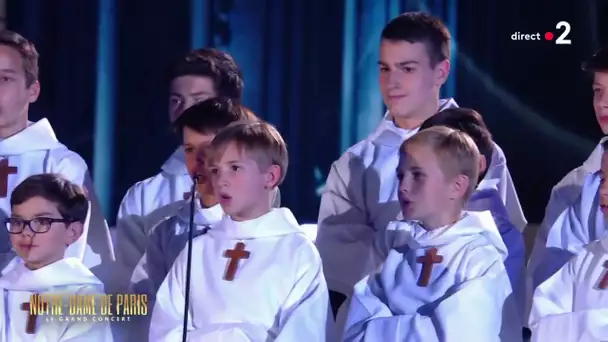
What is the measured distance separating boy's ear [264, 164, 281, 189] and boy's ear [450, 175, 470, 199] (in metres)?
0.51

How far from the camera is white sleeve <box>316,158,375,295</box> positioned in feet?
13.3

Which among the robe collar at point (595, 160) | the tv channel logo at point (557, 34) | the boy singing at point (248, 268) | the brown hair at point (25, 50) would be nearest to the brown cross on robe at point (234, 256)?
the boy singing at point (248, 268)

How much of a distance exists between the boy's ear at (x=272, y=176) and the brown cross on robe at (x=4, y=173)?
3.15 feet

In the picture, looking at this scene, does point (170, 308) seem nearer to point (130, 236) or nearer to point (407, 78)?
point (130, 236)

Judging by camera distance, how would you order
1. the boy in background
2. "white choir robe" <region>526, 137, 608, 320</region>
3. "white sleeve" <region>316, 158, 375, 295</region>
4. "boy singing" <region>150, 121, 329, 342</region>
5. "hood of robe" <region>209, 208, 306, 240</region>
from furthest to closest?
"white sleeve" <region>316, 158, 375, 295</region> → "white choir robe" <region>526, 137, 608, 320</region> → the boy in background → "hood of robe" <region>209, 208, 306, 240</region> → "boy singing" <region>150, 121, 329, 342</region>

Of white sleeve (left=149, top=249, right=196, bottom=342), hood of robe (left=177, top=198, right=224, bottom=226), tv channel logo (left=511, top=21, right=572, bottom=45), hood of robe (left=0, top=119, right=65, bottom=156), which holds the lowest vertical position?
white sleeve (left=149, top=249, right=196, bottom=342)

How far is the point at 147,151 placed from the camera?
14.6 ft

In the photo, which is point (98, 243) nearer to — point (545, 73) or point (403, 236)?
point (403, 236)

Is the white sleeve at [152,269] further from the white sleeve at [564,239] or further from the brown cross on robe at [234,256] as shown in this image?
the white sleeve at [564,239]

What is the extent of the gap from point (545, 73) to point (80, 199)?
1.71 meters

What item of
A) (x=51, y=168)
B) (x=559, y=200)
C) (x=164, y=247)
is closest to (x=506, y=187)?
(x=559, y=200)

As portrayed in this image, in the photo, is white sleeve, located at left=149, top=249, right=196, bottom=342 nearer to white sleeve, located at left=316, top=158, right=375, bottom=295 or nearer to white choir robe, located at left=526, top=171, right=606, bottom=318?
white sleeve, located at left=316, top=158, right=375, bottom=295

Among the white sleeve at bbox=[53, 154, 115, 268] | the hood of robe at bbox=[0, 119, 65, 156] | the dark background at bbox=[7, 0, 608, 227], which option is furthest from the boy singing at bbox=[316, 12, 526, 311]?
the hood of robe at bbox=[0, 119, 65, 156]

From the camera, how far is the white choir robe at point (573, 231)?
12.5 feet
